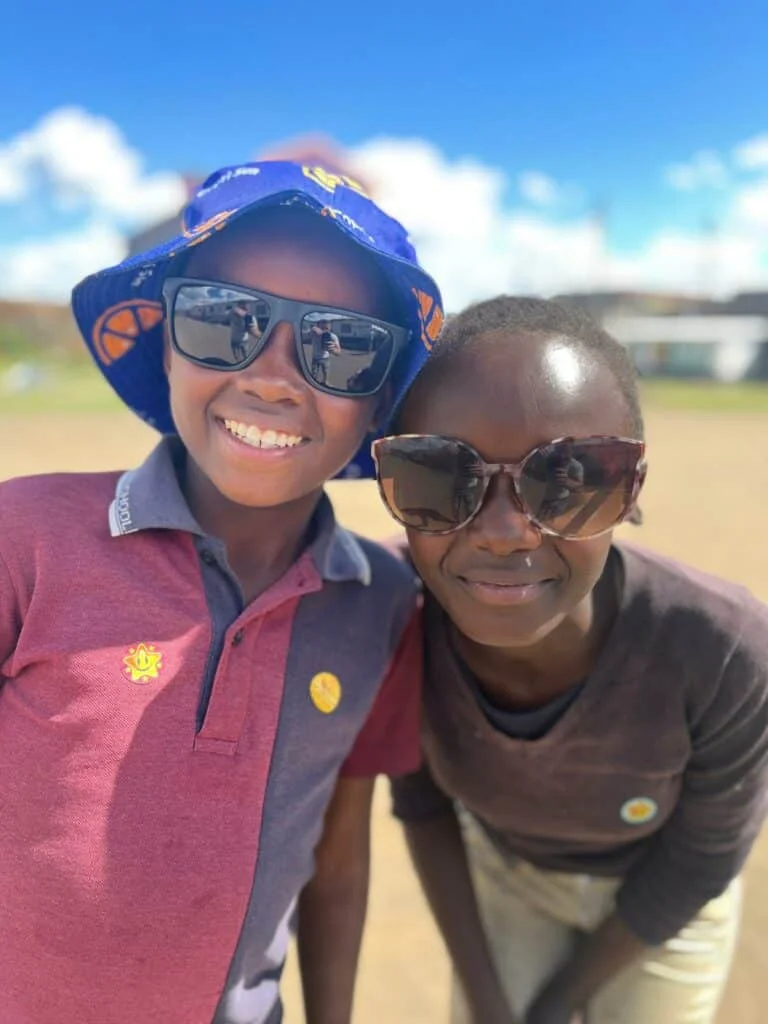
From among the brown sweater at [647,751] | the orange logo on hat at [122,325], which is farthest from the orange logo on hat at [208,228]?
the brown sweater at [647,751]

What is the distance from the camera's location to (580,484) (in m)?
1.44

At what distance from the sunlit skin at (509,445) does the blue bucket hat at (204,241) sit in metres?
0.13

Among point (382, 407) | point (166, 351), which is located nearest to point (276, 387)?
point (382, 407)

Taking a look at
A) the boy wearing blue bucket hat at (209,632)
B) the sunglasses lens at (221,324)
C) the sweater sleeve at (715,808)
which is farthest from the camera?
the sweater sleeve at (715,808)

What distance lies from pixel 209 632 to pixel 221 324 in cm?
54

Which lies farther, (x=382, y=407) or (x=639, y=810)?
(x=639, y=810)

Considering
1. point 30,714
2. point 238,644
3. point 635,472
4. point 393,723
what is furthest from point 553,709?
point 30,714

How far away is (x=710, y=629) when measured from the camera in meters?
1.65

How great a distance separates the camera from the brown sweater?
5.46 ft

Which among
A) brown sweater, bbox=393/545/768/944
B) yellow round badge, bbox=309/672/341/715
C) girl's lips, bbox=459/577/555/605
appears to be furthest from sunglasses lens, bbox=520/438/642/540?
yellow round badge, bbox=309/672/341/715

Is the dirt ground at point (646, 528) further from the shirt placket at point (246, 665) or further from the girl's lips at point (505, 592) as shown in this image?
the girl's lips at point (505, 592)

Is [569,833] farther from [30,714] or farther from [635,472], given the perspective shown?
[30,714]

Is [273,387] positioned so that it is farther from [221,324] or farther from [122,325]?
[122,325]

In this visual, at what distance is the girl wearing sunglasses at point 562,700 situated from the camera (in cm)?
145
